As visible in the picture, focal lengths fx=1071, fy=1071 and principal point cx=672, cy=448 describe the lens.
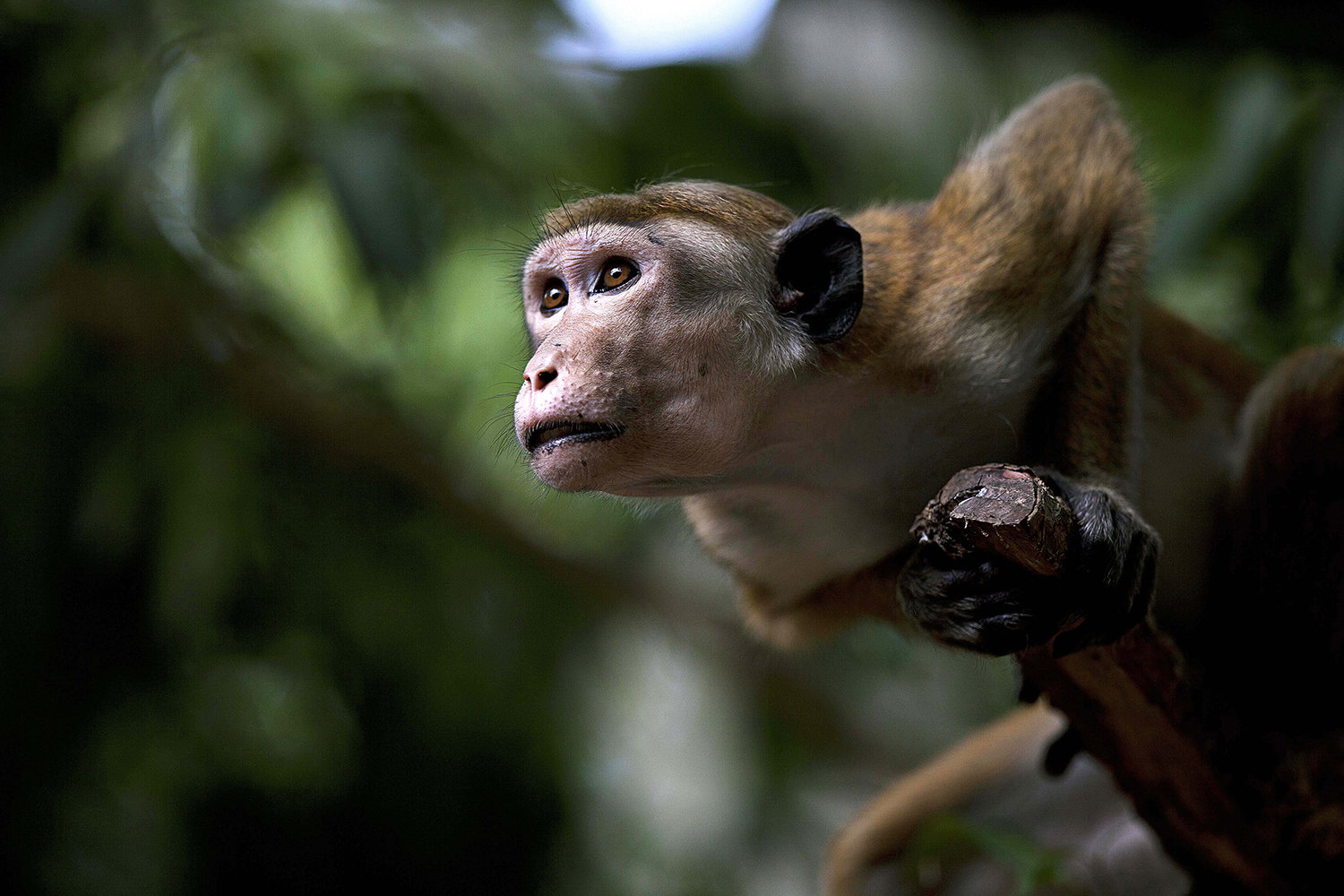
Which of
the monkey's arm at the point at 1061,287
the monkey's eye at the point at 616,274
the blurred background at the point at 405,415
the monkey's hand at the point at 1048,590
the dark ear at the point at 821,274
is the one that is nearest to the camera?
the monkey's hand at the point at 1048,590

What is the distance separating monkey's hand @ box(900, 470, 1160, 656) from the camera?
184 cm

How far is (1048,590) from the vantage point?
1.84 m

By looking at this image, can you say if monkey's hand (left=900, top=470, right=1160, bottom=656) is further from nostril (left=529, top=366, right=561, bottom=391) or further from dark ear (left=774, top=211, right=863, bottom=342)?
nostril (left=529, top=366, right=561, bottom=391)

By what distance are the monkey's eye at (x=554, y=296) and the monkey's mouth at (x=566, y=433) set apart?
0.32 m

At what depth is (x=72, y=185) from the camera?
3646 mm

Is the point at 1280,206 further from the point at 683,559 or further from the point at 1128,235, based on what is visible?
the point at 683,559

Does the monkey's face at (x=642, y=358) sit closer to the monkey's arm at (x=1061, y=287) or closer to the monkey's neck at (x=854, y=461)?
the monkey's neck at (x=854, y=461)

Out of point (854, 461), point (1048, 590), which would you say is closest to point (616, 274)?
point (854, 461)

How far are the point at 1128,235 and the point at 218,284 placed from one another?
3688 millimetres

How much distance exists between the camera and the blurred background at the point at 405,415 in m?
3.74

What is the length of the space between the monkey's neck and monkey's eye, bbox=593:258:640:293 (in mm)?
427

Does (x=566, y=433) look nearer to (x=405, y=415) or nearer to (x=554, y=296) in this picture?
(x=554, y=296)

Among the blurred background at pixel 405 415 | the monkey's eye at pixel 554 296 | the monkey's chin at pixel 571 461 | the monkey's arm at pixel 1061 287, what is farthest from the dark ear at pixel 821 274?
the blurred background at pixel 405 415

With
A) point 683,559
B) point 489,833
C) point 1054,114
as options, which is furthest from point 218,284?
point 1054,114
